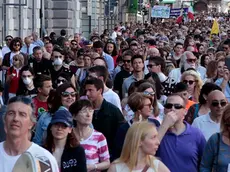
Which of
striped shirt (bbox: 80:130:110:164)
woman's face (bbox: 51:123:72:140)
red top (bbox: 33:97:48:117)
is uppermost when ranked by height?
woman's face (bbox: 51:123:72:140)

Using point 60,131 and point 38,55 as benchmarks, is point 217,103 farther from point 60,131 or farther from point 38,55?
point 38,55

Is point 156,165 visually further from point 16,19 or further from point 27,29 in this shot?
point 27,29

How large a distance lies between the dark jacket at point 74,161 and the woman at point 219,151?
0.91 m

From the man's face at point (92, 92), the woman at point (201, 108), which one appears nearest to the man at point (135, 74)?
the man's face at point (92, 92)

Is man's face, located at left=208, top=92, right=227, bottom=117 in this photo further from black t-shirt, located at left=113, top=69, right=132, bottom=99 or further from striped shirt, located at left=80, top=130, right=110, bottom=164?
black t-shirt, located at left=113, top=69, right=132, bottom=99

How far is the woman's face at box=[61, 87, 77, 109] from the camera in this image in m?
8.20

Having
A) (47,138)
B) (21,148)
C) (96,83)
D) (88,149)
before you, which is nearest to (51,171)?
(21,148)

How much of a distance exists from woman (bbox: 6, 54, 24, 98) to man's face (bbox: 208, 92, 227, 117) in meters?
5.41

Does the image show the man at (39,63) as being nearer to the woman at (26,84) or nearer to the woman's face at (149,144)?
the woman at (26,84)

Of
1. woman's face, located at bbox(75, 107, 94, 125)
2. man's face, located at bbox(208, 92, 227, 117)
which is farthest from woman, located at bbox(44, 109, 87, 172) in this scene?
man's face, located at bbox(208, 92, 227, 117)

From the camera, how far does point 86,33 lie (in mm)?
42469

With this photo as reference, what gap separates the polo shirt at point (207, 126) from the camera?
7449mm

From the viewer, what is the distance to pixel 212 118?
758cm

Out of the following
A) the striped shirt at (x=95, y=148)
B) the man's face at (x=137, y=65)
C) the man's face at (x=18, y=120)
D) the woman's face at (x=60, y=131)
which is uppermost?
the man's face at (x=18, y=120)
